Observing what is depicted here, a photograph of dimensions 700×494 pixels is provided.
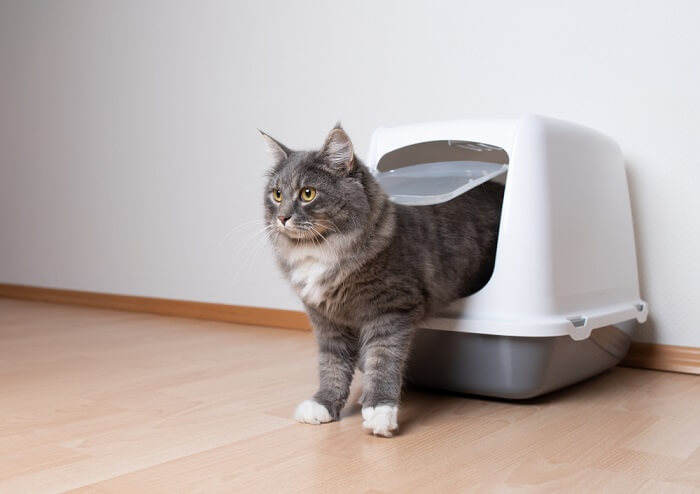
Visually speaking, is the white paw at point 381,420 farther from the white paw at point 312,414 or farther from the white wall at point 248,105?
the white wall at point 248,105

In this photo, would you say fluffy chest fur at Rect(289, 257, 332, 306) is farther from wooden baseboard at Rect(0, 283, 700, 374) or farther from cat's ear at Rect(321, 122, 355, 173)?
wooden baseboard at Rect(0, 283, 700, 374)

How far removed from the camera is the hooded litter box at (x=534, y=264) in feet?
4.87

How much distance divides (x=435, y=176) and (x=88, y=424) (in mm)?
979

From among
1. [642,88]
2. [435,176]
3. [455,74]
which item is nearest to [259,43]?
[455,74]

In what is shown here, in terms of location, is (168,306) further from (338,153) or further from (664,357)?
(664,357)

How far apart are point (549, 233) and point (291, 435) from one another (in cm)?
70

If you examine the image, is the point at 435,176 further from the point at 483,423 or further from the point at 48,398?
the point at 48,398

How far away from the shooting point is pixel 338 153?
4.52ft

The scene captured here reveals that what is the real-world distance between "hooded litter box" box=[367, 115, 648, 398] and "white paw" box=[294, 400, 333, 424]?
0.32 metres

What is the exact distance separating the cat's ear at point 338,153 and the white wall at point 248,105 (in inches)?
35.2

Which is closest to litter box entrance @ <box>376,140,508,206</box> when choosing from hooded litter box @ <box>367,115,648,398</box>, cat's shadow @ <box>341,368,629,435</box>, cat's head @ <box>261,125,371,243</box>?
hooded litter box @ <box>367,115,648,398</box>

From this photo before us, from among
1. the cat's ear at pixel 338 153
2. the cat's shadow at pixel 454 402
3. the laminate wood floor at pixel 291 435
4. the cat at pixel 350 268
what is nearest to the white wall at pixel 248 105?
the cat's shadow at pixel 454 402

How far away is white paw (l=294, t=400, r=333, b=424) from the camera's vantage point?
1383 mm

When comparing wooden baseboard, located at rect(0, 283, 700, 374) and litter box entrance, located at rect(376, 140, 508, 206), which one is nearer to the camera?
litter box entrance, located at rect(376, 140, 508, 206)
